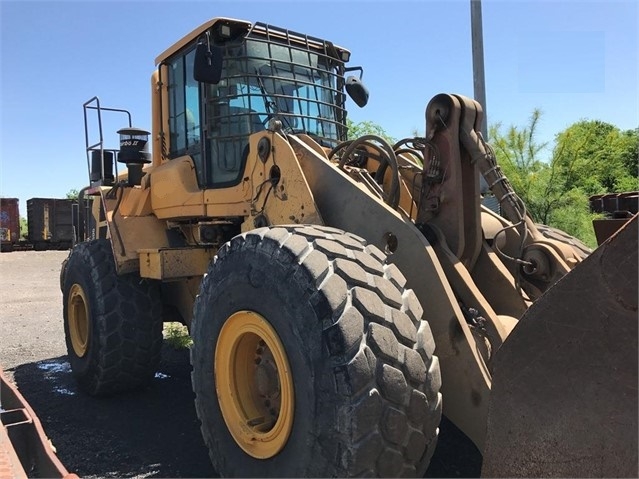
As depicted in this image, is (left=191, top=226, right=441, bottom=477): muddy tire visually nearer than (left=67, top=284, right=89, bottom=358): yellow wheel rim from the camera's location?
Yes

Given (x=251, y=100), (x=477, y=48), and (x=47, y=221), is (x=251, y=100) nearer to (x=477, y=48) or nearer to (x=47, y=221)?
(x=477, y=48)

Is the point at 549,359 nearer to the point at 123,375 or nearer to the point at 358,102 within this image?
the point at 358,102

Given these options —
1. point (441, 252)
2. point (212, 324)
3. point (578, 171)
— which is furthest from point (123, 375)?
point (578, 171)

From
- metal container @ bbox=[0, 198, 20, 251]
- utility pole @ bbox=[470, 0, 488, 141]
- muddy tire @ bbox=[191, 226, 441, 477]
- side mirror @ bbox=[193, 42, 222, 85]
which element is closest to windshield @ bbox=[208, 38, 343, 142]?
side mirror @ bbox=[193, 42, 222, 85]

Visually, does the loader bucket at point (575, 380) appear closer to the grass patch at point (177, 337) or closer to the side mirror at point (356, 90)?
the side mirror at point (356, 90)

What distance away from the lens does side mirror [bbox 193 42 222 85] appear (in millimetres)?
3842

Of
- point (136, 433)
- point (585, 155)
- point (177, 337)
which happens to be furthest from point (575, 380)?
point (585, 155)

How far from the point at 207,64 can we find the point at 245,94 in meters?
0.57

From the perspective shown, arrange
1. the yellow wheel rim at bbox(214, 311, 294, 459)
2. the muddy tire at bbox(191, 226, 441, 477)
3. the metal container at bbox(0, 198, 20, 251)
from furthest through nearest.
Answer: the metal container at bbox(0, 198, 20, 251), the yellow wheel rim at bbox(214, 311, 294, 459), the muddy tire at bbox(191, 226, 441, 477)

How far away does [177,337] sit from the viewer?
7.36 metres

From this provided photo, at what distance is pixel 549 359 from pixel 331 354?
2.79 ft

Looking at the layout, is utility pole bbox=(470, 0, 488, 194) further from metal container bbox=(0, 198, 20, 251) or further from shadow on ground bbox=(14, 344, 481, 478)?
metal container bbox=(0, 198, 20, 251)

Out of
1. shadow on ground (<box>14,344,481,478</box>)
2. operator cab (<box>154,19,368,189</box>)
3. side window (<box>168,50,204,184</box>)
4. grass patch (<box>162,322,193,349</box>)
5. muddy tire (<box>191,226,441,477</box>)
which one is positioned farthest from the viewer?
grass patch (<box>162,322,193,349</box>)

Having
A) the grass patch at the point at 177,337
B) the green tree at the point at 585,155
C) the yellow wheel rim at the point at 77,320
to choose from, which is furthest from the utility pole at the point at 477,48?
the yellow wheel rim at the point at 77,320
